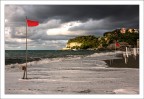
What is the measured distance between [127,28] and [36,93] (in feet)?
10.6

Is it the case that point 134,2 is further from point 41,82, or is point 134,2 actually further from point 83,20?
point 41,82

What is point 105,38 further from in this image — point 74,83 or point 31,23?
point 31,23

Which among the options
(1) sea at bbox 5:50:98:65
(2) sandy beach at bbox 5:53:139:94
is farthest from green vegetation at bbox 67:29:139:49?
(1) sea at bbox 5:50:98:65

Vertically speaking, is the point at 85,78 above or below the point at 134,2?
below

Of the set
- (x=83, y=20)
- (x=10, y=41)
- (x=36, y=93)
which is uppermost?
(x=83, y=20)

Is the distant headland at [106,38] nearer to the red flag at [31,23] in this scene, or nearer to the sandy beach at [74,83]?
the sandy beach at [74,83]

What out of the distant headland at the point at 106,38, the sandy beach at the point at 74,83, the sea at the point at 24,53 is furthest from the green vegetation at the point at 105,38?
the sea at the point at 24,53

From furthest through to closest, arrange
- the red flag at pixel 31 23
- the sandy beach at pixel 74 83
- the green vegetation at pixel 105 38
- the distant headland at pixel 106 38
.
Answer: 1. the green vegetation at pixel 105 38
2. the distant headland at pixel 106 38
3. the red flag at pixel 31 23
4. the sandy beach at pixel 74 83

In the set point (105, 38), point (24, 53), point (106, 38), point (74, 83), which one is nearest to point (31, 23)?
point (74, 83)

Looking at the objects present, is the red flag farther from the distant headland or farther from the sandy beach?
the sandy beach

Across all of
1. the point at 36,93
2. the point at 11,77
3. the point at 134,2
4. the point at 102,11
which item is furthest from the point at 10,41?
the point at 134,2

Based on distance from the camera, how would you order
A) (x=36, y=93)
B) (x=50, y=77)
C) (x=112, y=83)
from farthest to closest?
(x=50, y=77)
(x=112, y=83)
(x=36, y=93)

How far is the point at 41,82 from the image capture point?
311 inches

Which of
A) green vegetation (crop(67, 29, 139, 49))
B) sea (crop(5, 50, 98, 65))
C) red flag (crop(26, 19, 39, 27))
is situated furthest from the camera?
sea (crop(5, 50, 98, 65))
